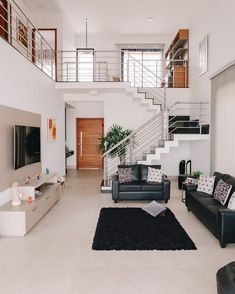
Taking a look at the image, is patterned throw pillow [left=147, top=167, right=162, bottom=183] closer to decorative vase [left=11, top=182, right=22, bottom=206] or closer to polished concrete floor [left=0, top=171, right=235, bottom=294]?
polished concrete floor [left=0, top=171, right=235, bottom=294]

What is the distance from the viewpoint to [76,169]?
11953 millimetres

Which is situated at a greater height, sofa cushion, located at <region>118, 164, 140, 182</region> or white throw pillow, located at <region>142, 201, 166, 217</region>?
sofa cushion, located at <region>118, 164, 140, 182</region>

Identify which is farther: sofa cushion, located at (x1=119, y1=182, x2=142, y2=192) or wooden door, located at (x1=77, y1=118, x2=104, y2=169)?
wooden door, located at (x1=77, y1=118, x2=104, y2=169)

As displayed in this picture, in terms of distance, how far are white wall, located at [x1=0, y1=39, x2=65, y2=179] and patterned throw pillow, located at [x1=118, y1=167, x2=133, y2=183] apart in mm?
2092

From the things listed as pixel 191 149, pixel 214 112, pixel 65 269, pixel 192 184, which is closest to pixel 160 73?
pixel 191 149

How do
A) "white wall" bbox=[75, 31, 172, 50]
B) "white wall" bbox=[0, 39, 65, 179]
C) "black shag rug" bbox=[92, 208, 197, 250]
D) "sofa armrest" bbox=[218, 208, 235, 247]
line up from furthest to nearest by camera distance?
"white wall" bbox=[75, 31, 172, 50] < "white wall" bbox=[0, 39, 65, 179] < "black shag rug" bbox=[92, 208, 197, 250] < "sofa armrest" bbox=[218, 208, 235, 247]

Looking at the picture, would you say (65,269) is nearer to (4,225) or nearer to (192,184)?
(4,225)

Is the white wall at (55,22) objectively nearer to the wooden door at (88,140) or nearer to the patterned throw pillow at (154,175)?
the wooden door at (88,140)

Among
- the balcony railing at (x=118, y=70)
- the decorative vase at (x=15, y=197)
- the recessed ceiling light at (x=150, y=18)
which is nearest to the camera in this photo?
the decorative vase at (x=15, y=197)

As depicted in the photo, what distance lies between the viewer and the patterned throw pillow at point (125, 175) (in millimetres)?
6547

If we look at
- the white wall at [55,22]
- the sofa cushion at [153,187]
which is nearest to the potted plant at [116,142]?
the sofa cushion at [153,187]

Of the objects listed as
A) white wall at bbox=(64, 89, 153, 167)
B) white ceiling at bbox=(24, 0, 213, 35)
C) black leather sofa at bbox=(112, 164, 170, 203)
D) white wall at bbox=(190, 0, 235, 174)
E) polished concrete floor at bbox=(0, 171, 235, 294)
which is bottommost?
polished concrete floor at bbox=(0, 171, 235, 294)

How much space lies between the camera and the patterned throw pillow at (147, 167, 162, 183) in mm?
6533

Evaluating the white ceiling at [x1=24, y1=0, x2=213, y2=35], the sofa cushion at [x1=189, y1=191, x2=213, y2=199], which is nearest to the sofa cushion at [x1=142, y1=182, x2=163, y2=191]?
the sofa cushion at [x1=189, y1=191, x2=213, y2=199]
